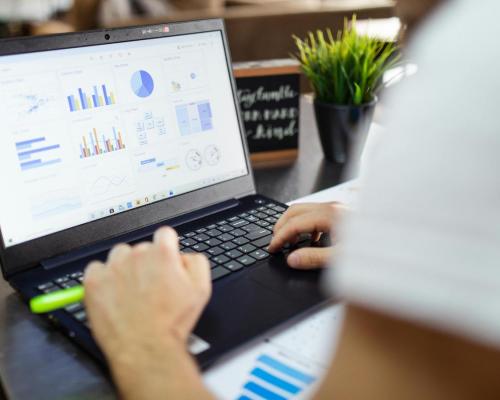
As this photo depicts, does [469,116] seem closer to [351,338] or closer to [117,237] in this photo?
[351,338]

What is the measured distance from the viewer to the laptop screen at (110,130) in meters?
0.72

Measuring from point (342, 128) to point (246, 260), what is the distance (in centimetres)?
52

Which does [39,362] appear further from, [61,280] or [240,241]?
[240,241]

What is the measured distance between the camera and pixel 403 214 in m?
0.33

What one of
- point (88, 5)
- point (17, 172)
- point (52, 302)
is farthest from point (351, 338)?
point (88, 5)

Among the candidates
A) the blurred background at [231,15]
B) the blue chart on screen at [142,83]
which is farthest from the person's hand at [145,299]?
the blurred background at [231,15]

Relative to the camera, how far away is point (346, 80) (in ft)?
3.75

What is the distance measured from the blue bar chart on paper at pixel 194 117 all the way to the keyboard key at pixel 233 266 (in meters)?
0.25

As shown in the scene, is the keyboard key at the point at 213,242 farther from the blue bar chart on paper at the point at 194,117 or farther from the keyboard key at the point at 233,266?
the blue bar chart on paper at the point at 194,117

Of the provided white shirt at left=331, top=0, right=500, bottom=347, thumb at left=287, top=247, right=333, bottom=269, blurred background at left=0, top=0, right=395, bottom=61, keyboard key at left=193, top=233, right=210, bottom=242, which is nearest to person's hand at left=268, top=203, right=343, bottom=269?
thumb at left=287, top=247, right=333, bottom=269

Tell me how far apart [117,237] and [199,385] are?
1.22 ft

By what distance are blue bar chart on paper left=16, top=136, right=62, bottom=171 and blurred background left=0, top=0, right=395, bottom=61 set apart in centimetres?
111

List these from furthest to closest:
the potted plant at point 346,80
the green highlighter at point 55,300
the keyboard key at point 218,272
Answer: the potted plant at point 346,80
the keyboard key at point 218,272
the green highlighter at point 55,300

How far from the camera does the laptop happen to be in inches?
27.2
